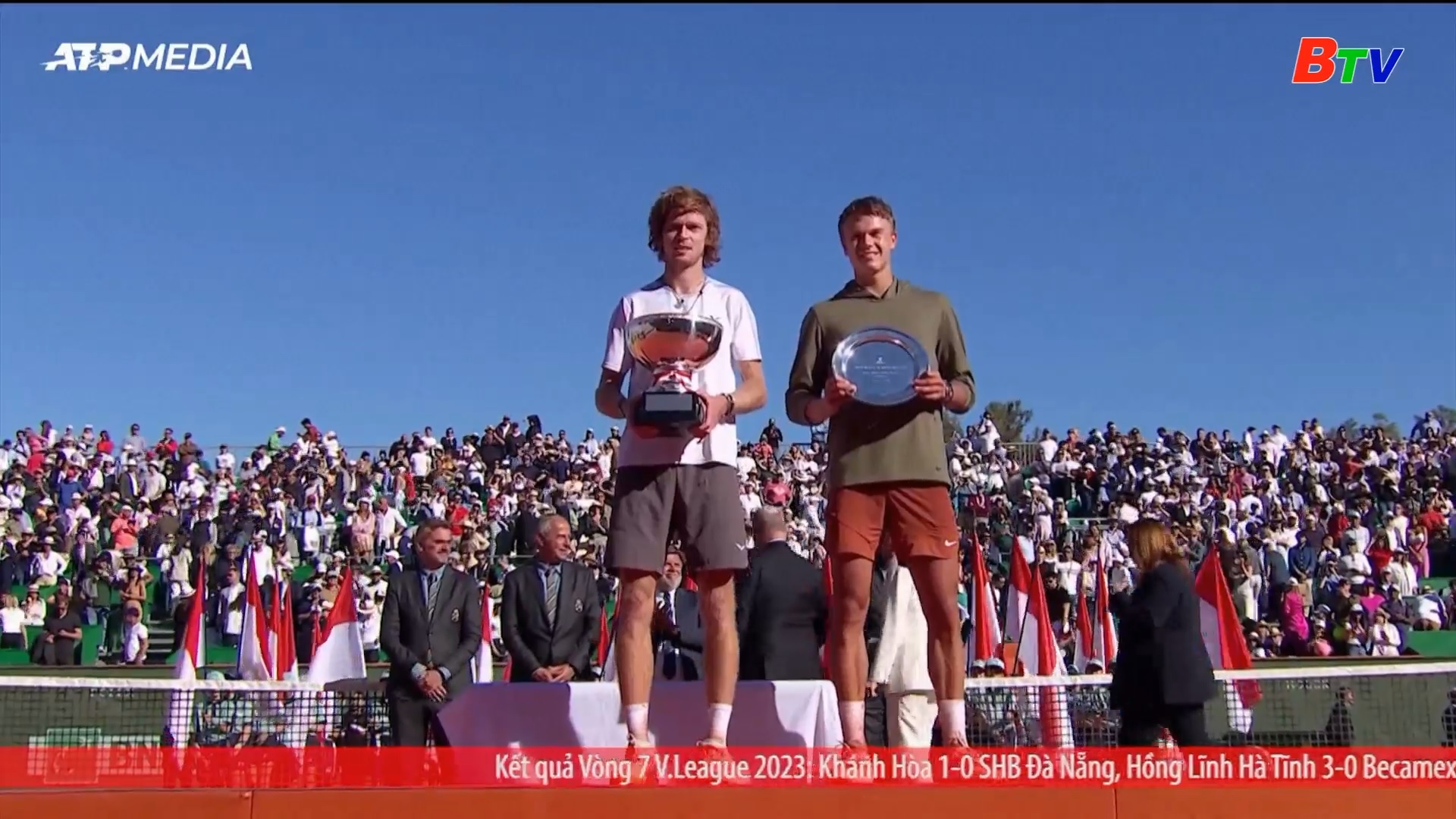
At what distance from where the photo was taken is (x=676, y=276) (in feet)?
16.6

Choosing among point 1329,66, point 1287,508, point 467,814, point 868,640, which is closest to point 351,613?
point 868,640

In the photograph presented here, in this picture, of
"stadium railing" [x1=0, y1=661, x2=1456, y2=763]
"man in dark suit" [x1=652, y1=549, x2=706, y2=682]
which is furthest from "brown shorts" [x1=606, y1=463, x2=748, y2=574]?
"man in dark suit" [x1=652, y1=549, x2=706, y2=682]

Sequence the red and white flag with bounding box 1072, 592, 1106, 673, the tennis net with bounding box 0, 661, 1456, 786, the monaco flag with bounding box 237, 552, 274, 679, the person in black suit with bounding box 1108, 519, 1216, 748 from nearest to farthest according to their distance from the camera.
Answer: the person in black suit with bounding box 1108, 519, 1216, 748 < the tennis net with bounding box 0, 661, 1456, 786 < the monaco flag with bounding box 237, 552, 274, 679 < the red and white flag with bounding box 1072, 592, 1106, 673

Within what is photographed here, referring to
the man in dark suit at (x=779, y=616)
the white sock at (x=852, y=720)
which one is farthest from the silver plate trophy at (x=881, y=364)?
the man in dark suit at (x=779, y=616)

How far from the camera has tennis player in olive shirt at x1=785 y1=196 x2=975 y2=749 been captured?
4891 mm

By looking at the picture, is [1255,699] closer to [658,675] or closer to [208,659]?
[658,675]

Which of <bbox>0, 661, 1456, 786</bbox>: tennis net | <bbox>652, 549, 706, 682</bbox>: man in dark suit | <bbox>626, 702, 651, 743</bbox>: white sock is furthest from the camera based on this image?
<bbox>652, 549, 706, 682</bbox>: man in dark suit

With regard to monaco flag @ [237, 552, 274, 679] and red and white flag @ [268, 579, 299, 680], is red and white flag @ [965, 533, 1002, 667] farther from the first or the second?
monaco flag @ [237, 552, 274, 679]

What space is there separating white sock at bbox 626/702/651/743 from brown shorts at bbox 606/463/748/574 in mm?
449

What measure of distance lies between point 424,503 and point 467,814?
21.4 meters

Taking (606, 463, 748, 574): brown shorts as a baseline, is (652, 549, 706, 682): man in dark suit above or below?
below

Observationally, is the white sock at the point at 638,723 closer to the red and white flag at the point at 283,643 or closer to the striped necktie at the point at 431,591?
the striped necktie at the point at 431,591

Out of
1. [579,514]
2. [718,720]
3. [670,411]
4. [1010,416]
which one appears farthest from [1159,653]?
[1010,416]

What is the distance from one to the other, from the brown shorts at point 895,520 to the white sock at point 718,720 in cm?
64
